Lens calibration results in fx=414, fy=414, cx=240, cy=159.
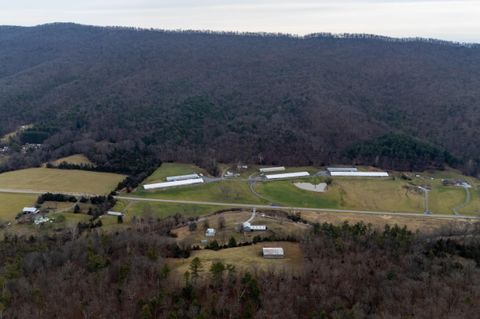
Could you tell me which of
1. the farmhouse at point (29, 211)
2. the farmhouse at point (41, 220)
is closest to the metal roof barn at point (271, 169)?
the farmhouse at point (41, 220)

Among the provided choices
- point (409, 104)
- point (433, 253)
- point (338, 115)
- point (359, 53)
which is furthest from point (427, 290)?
point (359, 53)

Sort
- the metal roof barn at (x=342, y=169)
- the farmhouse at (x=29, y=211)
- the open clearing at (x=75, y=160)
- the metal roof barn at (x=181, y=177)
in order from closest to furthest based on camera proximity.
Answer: the farmhouse at (x=29, y=211) < the metal roof barn at (x=181, y=177) < the metal roof barn at (x=342, y=169) < the open clearing at (x=75, y=160)

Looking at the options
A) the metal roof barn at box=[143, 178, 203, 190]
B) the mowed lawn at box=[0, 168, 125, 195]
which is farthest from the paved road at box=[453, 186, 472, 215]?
the mowed lawn at box=[0, 168, 125, 195]

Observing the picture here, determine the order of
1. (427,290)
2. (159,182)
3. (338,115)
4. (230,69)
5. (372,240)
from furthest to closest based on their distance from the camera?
(230,69), (338,115), (159,182), (372,240), (427,290)

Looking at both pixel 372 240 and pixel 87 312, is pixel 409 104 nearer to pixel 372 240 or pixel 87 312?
pixel 372 240

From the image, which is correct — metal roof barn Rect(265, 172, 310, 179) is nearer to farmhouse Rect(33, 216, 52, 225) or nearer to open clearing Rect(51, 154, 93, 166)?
open clearing Rect(51, 154, 93, 166)

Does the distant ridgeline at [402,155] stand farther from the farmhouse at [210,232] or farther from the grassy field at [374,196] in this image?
the farmhouse at [210,232]
